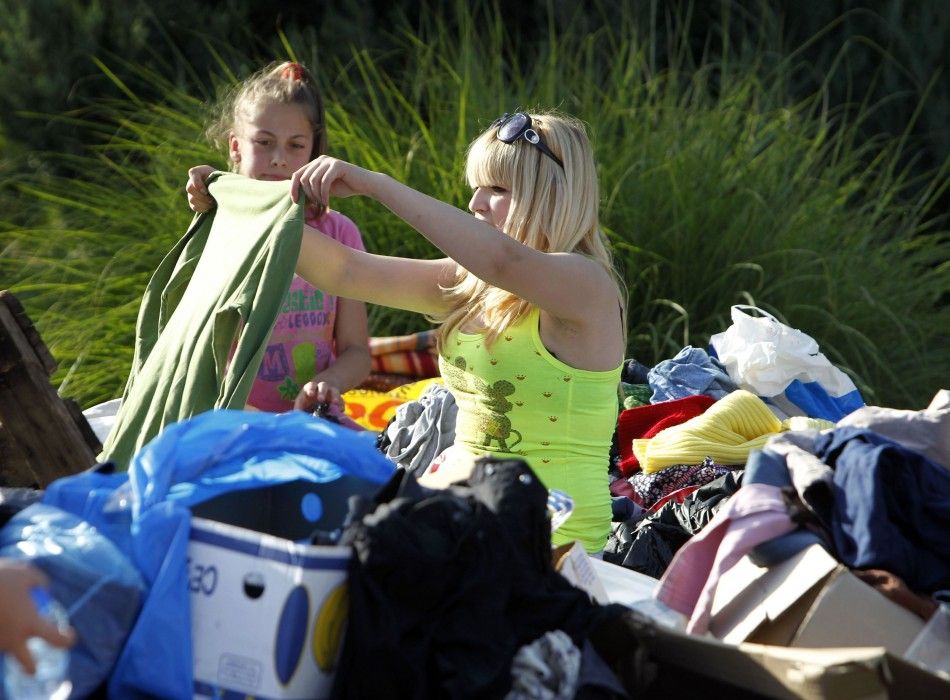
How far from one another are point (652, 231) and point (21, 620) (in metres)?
4.10

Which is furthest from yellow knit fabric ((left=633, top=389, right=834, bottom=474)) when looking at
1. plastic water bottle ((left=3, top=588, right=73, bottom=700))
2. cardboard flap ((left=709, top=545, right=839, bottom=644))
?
plastic water bottle ((left=3, top=588, right=73, bottom=700))

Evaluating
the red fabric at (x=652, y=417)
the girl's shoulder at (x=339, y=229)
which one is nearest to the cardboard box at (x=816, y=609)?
the red fabric at (x=652, y=417)

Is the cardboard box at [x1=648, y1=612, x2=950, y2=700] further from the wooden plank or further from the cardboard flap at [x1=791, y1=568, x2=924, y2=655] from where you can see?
the wooden plank

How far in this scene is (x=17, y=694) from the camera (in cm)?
164

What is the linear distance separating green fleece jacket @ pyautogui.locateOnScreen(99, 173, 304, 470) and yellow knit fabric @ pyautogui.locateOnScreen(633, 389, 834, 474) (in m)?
1.30

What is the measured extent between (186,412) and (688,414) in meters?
1.71

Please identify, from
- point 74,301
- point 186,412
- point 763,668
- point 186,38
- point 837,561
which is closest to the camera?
point 763,668

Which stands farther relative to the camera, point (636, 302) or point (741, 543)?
point (636, 302)

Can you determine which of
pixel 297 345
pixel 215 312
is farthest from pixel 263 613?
pixel 297 345

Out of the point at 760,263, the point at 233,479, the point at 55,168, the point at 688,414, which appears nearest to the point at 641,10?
the point at 760,263

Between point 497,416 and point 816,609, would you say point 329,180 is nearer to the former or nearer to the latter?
point 497,416

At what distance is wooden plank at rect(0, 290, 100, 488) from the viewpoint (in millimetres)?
2949

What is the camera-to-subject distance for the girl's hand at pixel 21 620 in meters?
1.61

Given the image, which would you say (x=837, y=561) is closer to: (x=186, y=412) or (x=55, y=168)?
(x=186, y=412)
